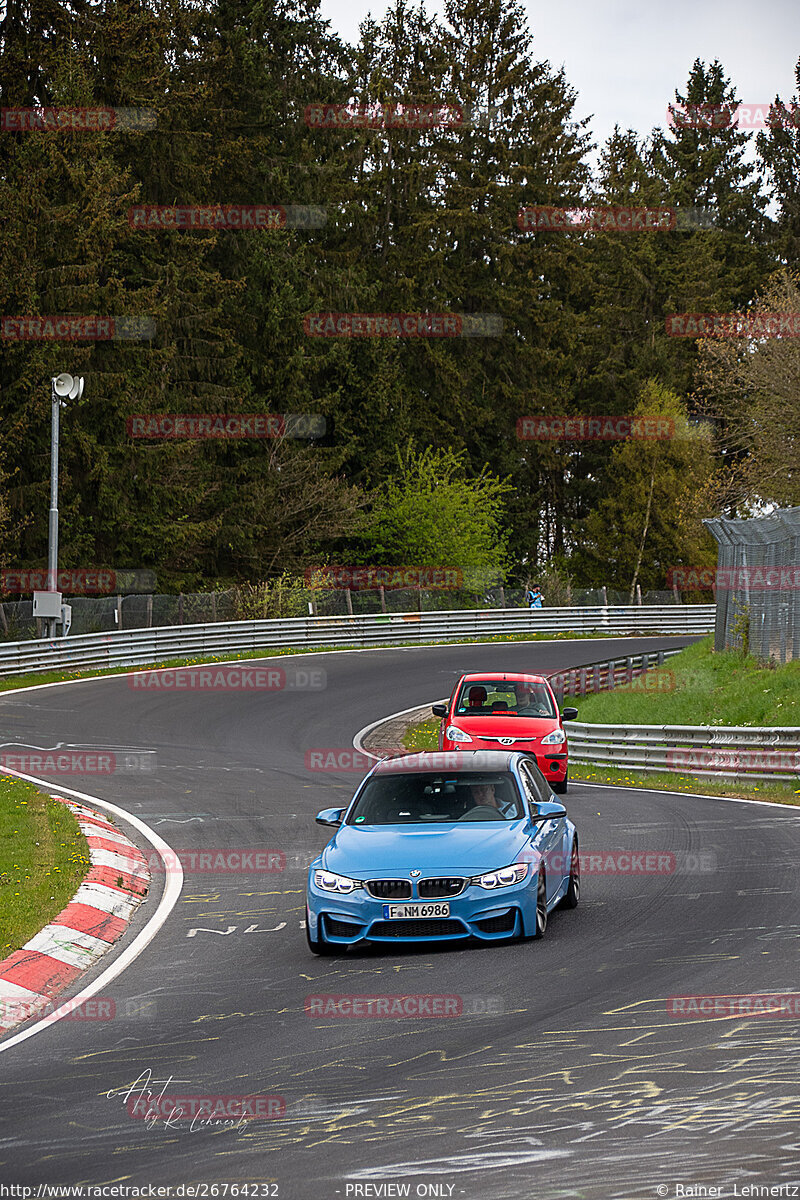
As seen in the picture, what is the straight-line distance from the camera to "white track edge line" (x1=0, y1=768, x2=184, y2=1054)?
840cm

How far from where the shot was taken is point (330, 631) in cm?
4800

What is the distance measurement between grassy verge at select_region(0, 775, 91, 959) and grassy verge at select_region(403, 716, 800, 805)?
9494 mm

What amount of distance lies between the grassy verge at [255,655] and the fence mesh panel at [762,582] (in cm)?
1664

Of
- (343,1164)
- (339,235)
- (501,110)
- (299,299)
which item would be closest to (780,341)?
(299,299)

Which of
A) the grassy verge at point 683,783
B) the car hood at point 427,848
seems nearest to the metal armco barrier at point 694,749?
the grassy verge at point 683,783

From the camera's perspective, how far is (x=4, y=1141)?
5.93 m

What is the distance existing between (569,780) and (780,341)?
25.6 metres

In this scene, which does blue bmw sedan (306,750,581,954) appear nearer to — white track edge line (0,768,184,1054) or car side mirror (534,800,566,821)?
car side mirror (534,800,566,821)

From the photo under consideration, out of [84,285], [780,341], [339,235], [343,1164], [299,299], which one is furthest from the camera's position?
[339,235]

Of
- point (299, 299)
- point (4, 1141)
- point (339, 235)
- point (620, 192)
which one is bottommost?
point (4, 1141)

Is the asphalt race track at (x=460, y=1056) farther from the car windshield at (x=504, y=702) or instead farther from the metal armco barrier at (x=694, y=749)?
the metal armco barrier at (x=694, y=749)

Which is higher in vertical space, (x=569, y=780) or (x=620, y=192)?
(x=620, y=192)

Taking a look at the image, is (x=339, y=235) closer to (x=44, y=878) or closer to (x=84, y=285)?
(x=84, y=285)

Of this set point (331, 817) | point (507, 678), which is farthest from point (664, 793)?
point (331, 817)
